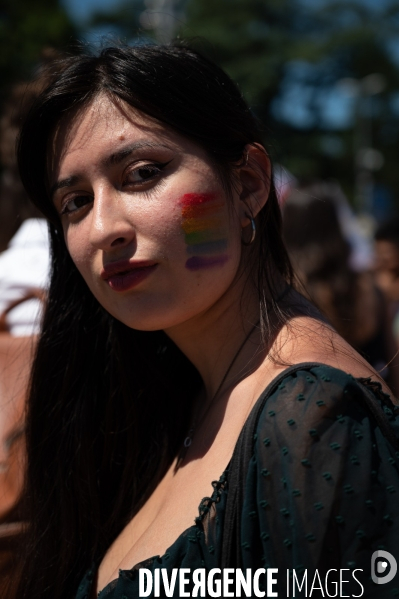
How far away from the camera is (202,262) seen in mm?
1732

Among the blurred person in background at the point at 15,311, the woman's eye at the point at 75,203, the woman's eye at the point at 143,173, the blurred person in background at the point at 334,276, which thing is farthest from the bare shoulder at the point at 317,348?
the blurred person in background at the point at 334,276

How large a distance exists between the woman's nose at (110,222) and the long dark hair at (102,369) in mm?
233

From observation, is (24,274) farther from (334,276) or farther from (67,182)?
(334,276)

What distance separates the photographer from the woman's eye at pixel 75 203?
1.81 metres

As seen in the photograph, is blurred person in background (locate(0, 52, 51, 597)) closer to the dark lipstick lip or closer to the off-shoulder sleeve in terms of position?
the dark lipstick lip

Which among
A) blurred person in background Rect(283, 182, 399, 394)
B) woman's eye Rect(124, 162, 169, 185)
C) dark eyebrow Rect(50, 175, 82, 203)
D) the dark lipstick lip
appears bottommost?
the dark lipstick lip

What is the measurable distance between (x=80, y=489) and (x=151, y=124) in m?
1.13

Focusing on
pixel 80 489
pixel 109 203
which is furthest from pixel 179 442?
pixel 109 203

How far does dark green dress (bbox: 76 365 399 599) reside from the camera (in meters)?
1.27

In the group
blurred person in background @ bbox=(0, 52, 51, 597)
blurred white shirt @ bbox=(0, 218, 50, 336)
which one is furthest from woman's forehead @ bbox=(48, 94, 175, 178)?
blurred white shirt @ bbox=(0, 218, 50, 336)

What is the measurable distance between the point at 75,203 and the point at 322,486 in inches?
38.4

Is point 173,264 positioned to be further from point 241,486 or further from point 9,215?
point 9,215

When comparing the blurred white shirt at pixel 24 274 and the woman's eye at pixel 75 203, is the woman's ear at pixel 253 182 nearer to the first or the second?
the woman's eye at pixel 75 203

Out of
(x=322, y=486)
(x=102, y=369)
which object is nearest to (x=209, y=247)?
(x=322, y=486)
